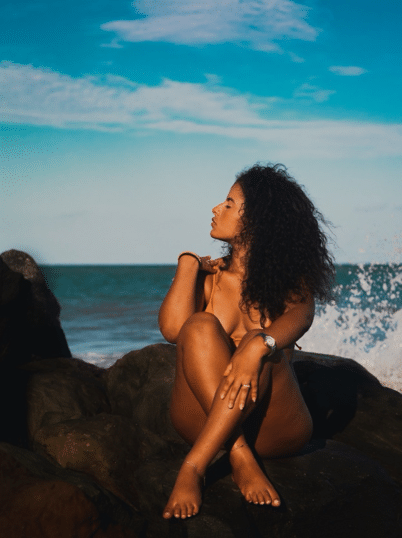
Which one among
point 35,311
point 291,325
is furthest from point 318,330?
point 291,325

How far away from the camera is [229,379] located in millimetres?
2455

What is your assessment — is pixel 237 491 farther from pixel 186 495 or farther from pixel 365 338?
pixel 365 338

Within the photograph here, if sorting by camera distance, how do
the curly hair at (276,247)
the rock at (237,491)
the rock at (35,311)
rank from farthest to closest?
the rock at (35,311)
the curly hair at (276,247)
the rock at (237,491)

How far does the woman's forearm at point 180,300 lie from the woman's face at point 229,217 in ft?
0.66

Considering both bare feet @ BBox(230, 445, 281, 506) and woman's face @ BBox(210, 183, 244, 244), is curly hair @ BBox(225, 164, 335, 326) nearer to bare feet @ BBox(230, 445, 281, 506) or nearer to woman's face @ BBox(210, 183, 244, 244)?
woman's face @ BBox(210, 183, 244, 244)

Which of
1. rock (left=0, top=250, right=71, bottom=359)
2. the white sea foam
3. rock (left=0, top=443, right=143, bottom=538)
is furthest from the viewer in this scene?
the white sea foam

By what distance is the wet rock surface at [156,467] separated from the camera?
238 cm

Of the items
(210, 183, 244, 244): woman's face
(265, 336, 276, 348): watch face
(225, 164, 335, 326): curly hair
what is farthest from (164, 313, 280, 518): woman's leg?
(210, 183, 244, 244): woman's face

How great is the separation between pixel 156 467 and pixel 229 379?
2.12ft

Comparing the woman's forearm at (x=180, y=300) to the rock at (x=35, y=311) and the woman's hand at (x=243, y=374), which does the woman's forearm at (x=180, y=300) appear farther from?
the rock at (x=35, y=311)

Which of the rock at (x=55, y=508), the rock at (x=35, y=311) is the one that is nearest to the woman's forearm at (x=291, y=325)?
the rock at (x=55, y=508)

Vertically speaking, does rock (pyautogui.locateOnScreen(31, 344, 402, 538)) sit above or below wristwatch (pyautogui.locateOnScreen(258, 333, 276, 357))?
below

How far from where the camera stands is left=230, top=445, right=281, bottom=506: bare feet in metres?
2.40

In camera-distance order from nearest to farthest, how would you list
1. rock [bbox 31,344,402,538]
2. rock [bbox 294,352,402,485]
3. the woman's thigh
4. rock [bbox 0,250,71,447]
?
rock [bbox 31,344,402,538] → the woman's thigh → rock [bbox 294,352,402,485] → rock [bbox 0,250,71,447]
